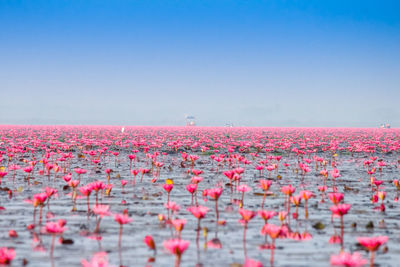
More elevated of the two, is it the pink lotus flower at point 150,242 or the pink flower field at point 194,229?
the pink lotus flower at point 150,242

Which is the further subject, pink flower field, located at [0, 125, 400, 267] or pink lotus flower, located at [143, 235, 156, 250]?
pink lotus flower, located at [143, 235, 156, 250]

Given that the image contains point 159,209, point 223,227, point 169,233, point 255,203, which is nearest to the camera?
point 169,233

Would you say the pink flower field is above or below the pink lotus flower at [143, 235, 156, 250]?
below

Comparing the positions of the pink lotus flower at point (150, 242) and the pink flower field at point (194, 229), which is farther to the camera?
the pink lotus flower at point (150, 242)

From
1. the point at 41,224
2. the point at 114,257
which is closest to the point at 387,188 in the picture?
the point at 114,257

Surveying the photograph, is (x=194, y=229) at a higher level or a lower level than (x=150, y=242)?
lower

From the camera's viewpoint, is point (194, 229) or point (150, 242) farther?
point (194, 229)

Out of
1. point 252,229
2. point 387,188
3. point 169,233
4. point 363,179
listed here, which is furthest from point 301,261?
point 363,179

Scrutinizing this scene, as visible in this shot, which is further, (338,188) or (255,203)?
(338,188)

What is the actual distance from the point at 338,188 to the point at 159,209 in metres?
4.66

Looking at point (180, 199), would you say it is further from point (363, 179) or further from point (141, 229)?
point (363, 179)

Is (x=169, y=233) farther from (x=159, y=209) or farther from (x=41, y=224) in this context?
(x=41, y=224)

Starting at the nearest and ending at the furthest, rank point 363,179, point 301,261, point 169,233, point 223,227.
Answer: point 301,261
point 169,233
point 223,227
point 363,179

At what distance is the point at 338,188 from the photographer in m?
7.94
